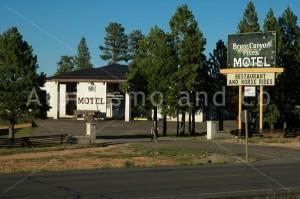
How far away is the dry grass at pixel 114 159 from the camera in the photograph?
25078 mm

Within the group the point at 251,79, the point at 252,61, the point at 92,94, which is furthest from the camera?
the point at 92,94

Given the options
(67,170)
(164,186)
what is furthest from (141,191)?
(67,170)

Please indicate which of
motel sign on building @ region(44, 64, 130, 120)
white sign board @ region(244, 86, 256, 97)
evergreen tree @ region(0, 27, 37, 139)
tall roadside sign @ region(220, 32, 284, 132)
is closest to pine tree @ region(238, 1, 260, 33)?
tall roadside sign @ region(220, 32, 284, 132)

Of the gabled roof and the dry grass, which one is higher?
the gabled roof

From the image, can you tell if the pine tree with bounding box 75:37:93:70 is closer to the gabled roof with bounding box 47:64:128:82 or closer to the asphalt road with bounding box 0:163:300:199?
the gabled roof with bounding box 47:64:128:82

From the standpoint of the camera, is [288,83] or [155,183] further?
[288,83]

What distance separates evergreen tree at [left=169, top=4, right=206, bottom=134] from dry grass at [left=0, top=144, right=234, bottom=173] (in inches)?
536

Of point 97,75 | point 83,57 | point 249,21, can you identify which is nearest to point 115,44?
point 83,57

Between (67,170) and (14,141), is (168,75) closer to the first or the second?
(14,141)

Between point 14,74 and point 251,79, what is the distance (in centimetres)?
1809

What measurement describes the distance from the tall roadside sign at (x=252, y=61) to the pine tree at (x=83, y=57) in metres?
104

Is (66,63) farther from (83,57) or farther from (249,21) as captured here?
(249,21)

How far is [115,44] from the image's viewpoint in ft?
489

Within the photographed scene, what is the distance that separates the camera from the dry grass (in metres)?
25.1
